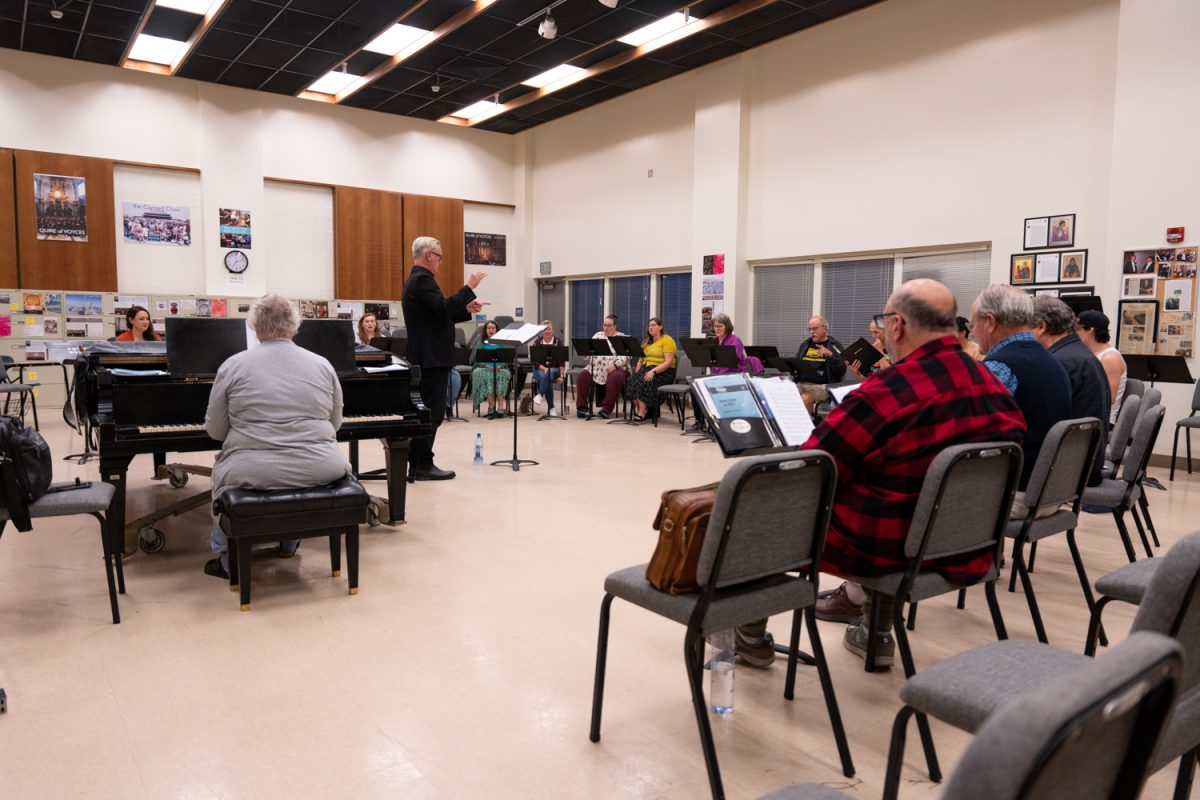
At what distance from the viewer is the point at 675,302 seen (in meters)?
11.6

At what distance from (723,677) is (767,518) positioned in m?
0.72

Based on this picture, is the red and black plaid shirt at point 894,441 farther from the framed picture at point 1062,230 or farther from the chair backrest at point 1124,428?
the framed picture at point 1062,230

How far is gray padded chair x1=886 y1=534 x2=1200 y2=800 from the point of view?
4.20ft

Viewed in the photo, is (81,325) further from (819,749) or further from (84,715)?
(819,749)

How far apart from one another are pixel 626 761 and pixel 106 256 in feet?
35.3

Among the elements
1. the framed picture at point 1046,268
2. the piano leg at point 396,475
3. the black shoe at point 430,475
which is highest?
the framed picture at point 1046,268

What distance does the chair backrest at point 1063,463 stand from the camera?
2.82 meters

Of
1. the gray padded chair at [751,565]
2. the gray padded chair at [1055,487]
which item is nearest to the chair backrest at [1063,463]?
the gray padded chair at [1055,487]

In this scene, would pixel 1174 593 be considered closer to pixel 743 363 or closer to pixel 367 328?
pixel 743 363

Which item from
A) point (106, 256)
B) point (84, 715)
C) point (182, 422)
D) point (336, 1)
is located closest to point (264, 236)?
point (106, 256)

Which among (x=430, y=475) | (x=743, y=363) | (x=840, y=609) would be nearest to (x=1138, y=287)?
(x=743, y=363)

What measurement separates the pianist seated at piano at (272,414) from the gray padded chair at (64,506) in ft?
1.37

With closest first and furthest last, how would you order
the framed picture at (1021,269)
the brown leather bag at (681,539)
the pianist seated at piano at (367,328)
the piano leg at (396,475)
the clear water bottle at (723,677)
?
1. the brown leather bag at (681,539)
2. the clear water bottle at (723,677)
3. the piano leg at (396,475)
4. the framed picture at (1021,269)
5. the pianist seated at piano at (367,328)

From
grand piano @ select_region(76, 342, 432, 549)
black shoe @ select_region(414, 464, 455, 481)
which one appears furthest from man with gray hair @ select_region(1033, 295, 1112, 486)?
black shoe @ select_region(414, 464, 455, 481)
